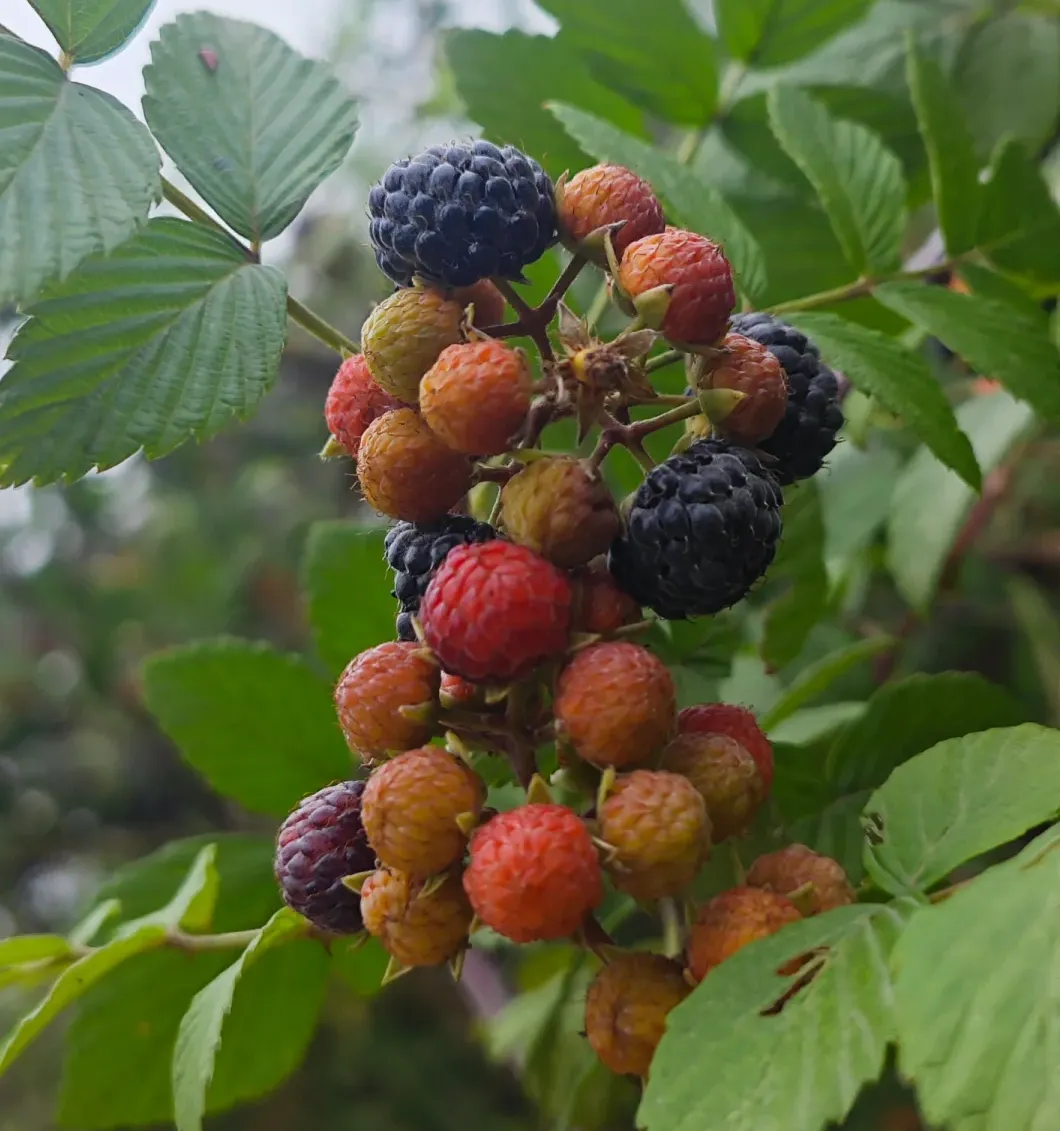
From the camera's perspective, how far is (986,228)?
92 centimetres

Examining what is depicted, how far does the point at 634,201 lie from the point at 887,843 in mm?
373

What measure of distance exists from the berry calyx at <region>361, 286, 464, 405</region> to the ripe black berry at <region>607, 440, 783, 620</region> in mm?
132

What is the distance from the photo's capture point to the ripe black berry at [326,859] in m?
0.62

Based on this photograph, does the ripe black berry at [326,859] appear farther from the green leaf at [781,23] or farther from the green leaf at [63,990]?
the green leaf at [781,23]

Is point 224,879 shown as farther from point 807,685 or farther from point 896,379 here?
point 896,379

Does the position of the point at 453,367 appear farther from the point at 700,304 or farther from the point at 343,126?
the point at 343,126

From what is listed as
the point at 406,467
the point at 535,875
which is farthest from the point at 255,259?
the point at 535,875

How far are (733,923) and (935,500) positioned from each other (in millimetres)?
733

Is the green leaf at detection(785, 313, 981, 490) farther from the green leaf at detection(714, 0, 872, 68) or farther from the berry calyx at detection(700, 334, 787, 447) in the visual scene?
the green leaf at detection(714, 0, 872, 68)

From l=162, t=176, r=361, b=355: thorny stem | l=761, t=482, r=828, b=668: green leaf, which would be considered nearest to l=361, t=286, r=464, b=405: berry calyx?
l=162, t=176, r=361, b=355: thorny stem

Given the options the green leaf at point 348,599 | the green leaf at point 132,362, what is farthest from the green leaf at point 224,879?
the green leaf at point 132,362

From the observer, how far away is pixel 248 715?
98 centimetres

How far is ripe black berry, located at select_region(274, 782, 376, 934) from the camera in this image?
2.03 ft

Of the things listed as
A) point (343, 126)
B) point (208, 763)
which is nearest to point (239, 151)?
point (343, 126)
